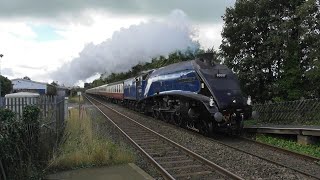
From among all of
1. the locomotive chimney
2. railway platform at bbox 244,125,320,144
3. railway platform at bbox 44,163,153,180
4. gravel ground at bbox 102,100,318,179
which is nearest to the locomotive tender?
the locomotive chimney

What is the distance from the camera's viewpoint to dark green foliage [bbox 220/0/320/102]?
21734mm

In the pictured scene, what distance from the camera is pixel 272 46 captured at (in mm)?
23219

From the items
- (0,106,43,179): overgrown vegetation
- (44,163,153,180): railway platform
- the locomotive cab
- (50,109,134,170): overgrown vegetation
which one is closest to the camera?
(0,106,43,179): overgrown vegetation

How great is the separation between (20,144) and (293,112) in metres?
13.6

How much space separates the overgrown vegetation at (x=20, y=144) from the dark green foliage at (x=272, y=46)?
620 inches

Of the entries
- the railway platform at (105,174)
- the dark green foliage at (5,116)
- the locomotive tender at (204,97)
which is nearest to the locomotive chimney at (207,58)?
the locomotive tender at (204,97)

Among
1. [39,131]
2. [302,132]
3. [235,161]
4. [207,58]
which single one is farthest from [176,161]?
[207,58]

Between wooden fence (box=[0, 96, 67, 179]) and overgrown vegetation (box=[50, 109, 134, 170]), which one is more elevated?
wooden fence (box=[0, 96, 67, 179])

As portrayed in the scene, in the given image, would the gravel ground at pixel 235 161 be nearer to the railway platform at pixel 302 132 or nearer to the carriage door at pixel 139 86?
the railway platform at pixel 302 132

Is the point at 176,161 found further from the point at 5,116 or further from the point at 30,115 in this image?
the point at 5,116

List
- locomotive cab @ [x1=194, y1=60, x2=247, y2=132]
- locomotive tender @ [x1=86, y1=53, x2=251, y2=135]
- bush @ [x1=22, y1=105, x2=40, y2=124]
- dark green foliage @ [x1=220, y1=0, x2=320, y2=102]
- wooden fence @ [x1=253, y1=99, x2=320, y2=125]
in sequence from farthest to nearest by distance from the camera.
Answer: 1. dark green foliage @ [x1=220, y1=0, x2=320, y2=102]
2. wooden fence @ [x1=253, y1=99, x2=320, y2=125]
3. locomotive tender @ [x1=86, y1=53, x2=251, y2=135]
4. locomotive cab @ [x1=194, y1=60, x2=247, y2=132]
5. bush @ [x1=22, y1=105, x2=40, y2=124]

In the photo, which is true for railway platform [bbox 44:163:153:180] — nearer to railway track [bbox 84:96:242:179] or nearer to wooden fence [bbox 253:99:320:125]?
railway track [bbox 84:96:242:179]

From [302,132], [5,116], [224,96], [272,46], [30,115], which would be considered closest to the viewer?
[5,116]

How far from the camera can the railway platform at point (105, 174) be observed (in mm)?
8547
